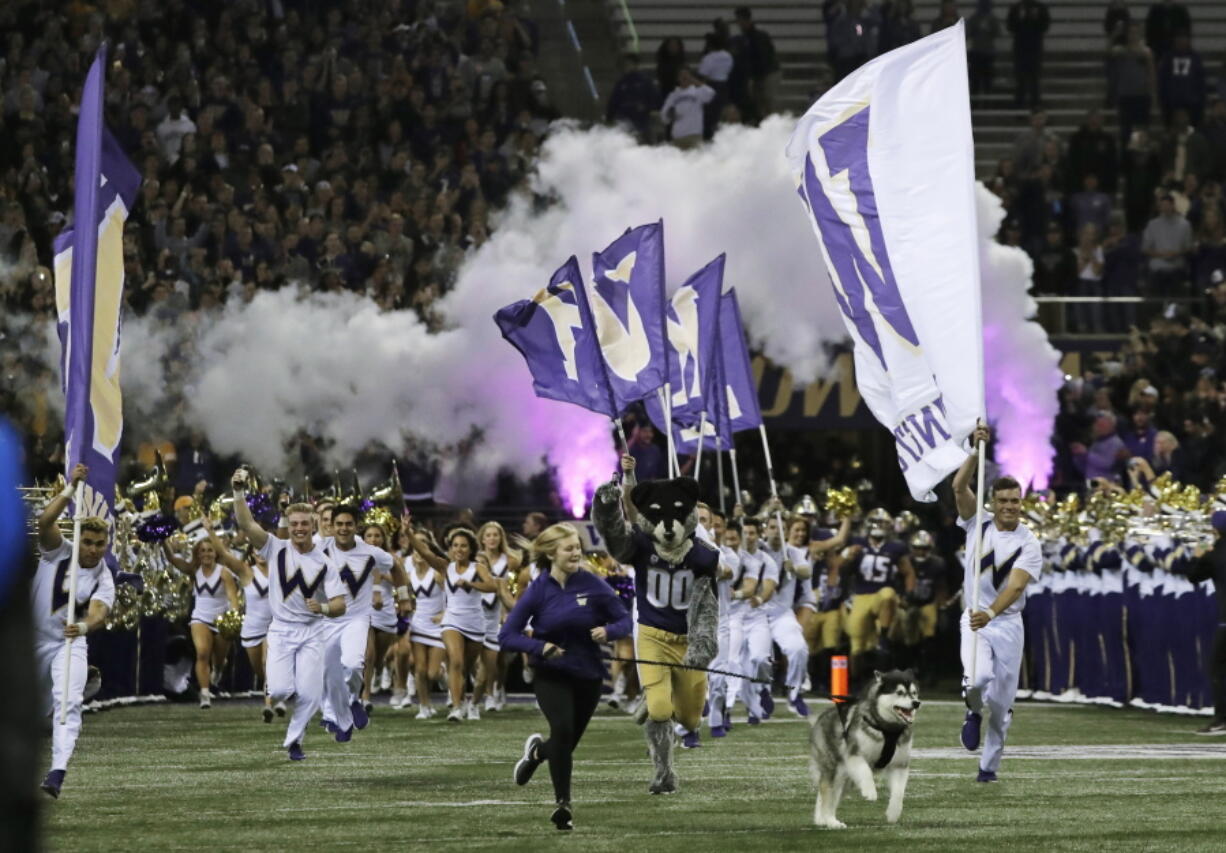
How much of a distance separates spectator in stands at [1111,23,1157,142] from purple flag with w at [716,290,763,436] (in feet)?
42.0

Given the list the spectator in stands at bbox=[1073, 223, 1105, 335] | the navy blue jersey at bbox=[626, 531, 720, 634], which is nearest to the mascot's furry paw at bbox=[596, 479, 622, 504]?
the navy blue jersey at bbox=[626, 531, 720, 634]

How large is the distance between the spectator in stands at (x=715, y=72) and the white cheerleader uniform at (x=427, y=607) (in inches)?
483

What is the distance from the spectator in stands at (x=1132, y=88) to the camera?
32.6 meters

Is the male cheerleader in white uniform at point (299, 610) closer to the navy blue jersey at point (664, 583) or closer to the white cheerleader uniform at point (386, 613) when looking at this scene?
the navy blue jersey at point (664, 583)

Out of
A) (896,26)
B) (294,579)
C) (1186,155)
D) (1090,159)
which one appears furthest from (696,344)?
(1186,155)

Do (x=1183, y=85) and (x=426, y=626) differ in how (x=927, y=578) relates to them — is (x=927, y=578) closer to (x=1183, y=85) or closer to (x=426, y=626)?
(x=426, y=626)

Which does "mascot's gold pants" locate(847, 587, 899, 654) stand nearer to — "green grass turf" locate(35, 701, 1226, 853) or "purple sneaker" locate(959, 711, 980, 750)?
"green grass turf" locate(35, 701, 1226, 853)

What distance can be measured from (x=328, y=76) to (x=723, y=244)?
6.26 metres

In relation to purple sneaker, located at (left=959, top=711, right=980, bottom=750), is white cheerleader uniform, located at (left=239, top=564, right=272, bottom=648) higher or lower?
higher

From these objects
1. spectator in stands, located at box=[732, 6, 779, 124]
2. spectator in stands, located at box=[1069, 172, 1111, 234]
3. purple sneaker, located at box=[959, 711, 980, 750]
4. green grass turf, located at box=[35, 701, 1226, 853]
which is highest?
spectator in stands, located at box=[732, 6, 779, 124]

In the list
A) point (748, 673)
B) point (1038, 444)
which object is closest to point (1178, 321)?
point (1038, 444)

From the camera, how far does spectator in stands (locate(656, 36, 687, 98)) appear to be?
32969 mm

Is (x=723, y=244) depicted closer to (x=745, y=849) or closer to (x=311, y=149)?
(x=311, y=149)

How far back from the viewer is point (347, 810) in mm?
11211
